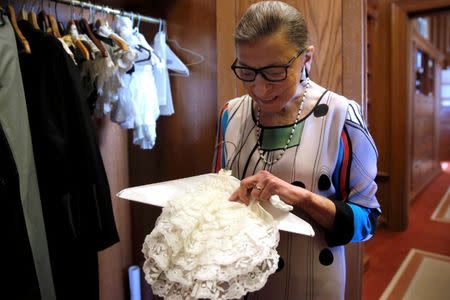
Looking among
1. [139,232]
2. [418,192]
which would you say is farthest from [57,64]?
[418,192]

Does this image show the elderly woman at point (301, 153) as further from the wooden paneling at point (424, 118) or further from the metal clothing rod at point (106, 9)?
the wooden paneling at point (424, 118)

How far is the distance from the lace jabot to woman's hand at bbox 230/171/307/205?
19 millimetres

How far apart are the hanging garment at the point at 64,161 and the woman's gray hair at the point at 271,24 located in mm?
672

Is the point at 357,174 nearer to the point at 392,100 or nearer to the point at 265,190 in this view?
the point at 265,190

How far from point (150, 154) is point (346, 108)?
1.30 metres

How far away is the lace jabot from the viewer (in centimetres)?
52

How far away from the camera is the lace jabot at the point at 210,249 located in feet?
1.72

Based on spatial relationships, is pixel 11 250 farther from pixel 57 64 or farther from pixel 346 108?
pixel 346 108

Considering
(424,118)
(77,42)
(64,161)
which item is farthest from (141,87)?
(424,118)

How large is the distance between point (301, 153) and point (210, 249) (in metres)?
0.32

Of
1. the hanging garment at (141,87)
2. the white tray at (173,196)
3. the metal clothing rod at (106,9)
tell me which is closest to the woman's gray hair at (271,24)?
the white tray at (173,196)

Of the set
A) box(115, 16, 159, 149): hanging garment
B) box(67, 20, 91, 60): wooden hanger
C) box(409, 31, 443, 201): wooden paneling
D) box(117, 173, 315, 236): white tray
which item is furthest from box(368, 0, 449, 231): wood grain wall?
box(117, 173, 315, 236): white tray

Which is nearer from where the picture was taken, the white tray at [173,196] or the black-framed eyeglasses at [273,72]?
the white tray at [173,196]

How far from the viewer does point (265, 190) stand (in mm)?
633
